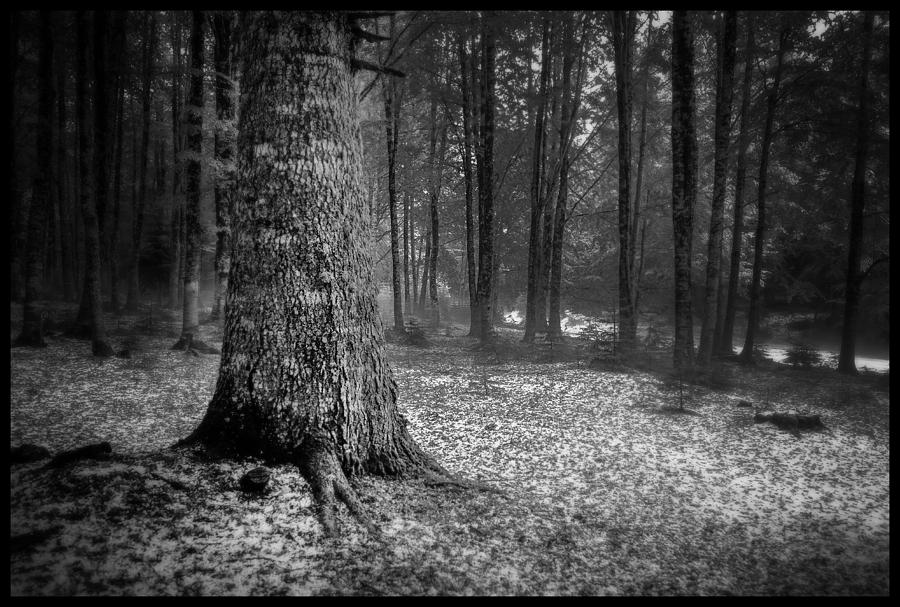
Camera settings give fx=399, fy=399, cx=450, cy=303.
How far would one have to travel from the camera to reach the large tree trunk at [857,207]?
11.2 metres

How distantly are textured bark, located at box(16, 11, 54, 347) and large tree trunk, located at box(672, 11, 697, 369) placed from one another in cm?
1439

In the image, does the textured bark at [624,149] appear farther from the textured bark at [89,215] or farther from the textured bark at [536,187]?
the textured bark at [89,215]

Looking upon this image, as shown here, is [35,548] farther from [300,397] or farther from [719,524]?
[719,524]

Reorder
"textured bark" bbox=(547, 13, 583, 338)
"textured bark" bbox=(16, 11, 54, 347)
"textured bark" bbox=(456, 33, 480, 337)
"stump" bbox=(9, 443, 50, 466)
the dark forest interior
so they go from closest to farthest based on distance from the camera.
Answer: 1. the dark forest interior
2. "stump" bbox=(9, 443, 50, 466)
3. "textured bark" bbox=(16, 11, 54, 347)
4. "textured bark" bbox=(547, 13, 583, 338)
5. "textured bark" bbox=(456, 33, 480, 337)

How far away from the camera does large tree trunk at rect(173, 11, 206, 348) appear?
416 inches

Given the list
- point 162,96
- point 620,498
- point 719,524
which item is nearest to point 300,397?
point 620,498

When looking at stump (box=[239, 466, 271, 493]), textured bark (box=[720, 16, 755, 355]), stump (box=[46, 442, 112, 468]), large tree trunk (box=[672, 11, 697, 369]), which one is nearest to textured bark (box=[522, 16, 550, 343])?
large tree trunk (box=[672, 11, 697, 369])

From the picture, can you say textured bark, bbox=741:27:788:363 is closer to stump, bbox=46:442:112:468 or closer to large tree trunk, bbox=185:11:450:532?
large tree trunk, bbox=185:11:450:532

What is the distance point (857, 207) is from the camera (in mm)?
11758

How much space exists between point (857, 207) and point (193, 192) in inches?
749

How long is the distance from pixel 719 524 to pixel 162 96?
29.7 m

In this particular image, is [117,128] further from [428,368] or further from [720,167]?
[720,167]

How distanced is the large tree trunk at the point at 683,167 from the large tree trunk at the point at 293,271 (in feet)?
28.8

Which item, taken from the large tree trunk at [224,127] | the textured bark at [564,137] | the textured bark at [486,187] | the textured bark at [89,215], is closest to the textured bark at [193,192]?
the large tree trunk at [224,127]
